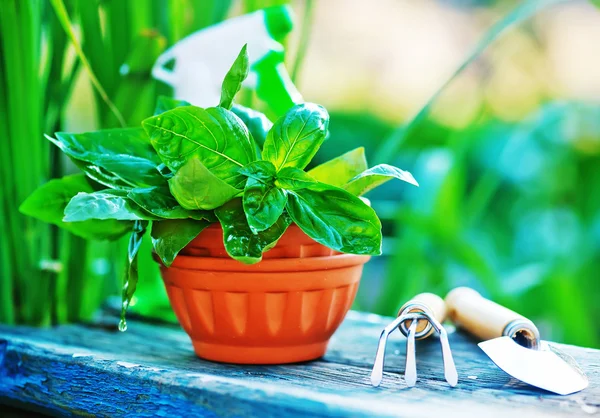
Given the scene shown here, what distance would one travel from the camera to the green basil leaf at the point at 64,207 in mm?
477

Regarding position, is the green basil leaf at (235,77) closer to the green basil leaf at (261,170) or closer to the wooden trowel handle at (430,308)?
the green basil leaf at (261,170)

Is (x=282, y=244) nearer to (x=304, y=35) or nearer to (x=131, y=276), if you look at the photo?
(x=131, y=276)

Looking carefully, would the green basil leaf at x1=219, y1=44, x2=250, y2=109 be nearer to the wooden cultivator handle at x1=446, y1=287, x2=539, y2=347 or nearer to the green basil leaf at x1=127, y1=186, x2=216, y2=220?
the green basil leaf at x1=127, y1=186, x2=216, y2=220

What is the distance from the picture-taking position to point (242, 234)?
40 centimetres

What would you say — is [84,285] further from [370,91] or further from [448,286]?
[370,91]

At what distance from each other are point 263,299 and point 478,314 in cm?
20

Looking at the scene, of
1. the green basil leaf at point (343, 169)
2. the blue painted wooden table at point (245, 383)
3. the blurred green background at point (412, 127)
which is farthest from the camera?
the blurred green background at point (412, 127)

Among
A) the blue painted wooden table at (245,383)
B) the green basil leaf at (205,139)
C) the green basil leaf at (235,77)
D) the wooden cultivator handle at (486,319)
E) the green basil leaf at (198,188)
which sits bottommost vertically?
the blue painted wooden table at (245,383)

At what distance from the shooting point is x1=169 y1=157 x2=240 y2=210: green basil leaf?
0.38m

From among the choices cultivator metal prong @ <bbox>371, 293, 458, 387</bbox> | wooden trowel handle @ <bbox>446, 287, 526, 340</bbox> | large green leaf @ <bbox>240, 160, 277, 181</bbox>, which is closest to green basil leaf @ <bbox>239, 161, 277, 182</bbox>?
large green leaf @ <bbox>240, 160, 277, 181</bbox>

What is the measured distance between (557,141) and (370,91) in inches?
20.0

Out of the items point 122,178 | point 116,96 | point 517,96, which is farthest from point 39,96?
point 517,96

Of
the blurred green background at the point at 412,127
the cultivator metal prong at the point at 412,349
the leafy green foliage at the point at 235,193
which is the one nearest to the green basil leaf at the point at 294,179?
the leafy green foliage at the point at 235,193

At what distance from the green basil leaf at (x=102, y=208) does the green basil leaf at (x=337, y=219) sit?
0.34ft
